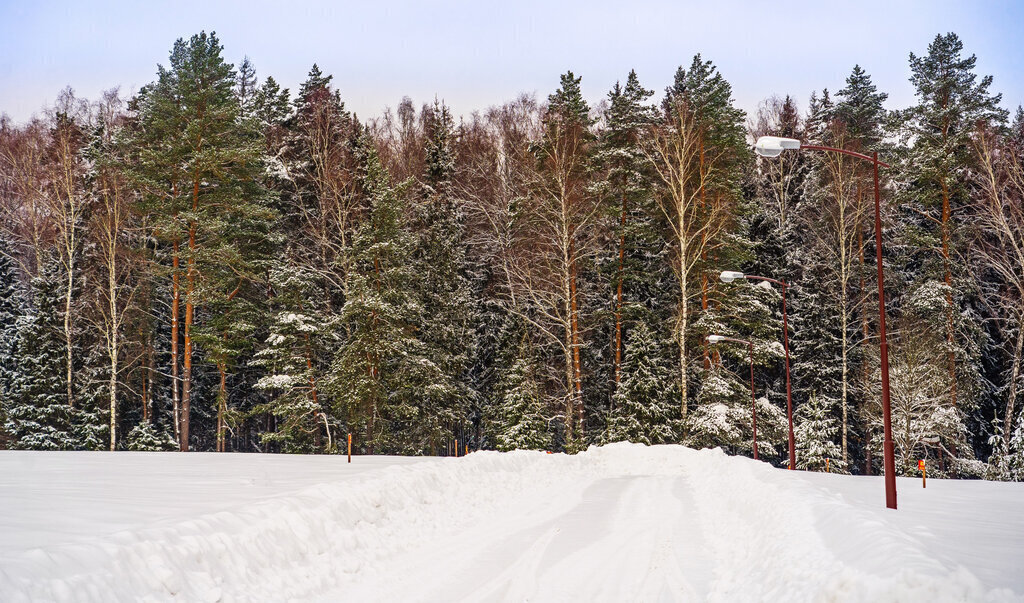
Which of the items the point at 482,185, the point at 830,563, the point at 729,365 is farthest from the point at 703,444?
the point at 830,563

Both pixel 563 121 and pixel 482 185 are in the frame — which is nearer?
pixel 563 121

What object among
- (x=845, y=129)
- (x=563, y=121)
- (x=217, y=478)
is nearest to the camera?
(x=217, y=478)

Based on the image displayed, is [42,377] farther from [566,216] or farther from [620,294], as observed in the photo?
[620,294]

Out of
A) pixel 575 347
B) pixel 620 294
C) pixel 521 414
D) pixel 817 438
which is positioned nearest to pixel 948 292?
pixel 817 438

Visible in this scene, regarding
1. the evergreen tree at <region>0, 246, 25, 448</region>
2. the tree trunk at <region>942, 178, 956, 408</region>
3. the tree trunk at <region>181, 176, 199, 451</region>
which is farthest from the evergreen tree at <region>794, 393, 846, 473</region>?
the evergreen tree at <region>0, 246, 25, 448</region>

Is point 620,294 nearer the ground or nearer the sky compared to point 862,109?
nearer the ground

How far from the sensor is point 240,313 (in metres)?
33.7

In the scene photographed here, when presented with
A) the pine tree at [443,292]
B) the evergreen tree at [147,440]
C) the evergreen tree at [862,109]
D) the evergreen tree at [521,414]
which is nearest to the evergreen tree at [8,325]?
the evergreen tree at [147,440]

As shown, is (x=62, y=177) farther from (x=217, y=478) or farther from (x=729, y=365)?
(x=729, y=365)

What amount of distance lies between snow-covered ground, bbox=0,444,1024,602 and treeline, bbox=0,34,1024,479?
1652 centimetres

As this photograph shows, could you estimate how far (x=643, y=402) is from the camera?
117 ft

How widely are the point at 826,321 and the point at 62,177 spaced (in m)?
42.3

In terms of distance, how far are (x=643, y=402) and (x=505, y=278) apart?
42.3 feet

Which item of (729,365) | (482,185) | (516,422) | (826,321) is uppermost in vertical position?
(482,185)
